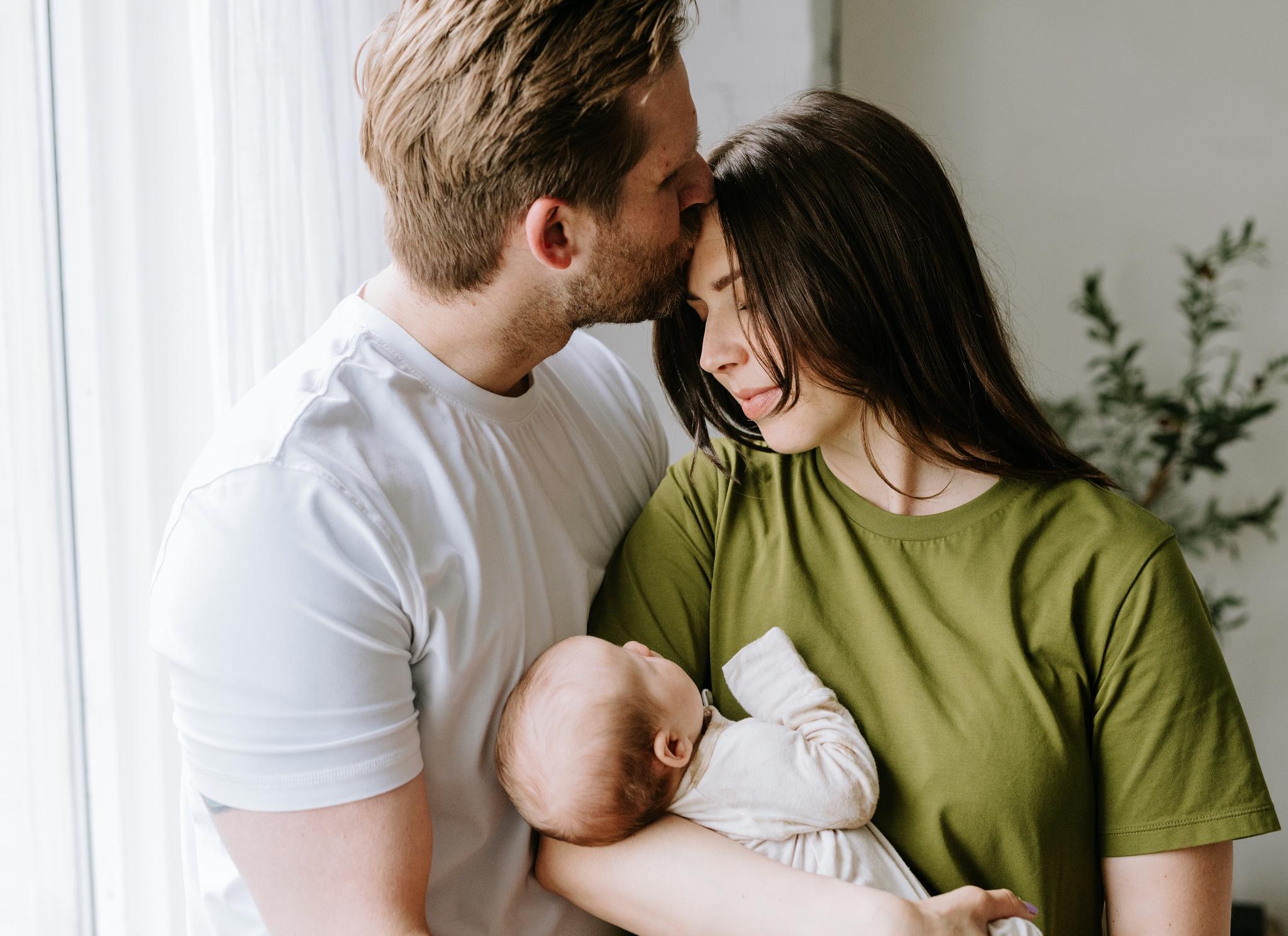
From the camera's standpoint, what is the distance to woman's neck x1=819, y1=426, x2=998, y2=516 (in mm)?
1415

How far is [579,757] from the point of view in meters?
1.23

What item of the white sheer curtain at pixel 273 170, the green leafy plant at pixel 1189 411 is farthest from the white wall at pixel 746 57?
the green leafy plant at pixel 1189 411

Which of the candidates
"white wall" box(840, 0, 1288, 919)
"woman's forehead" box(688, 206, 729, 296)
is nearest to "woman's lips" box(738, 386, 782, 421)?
"woman's forehead" box(688, 206, 729, 296)

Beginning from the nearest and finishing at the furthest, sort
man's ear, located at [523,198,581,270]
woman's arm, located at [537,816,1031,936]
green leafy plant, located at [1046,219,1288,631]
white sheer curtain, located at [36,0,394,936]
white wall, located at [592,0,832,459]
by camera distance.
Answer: woman's arm, located at [537,816,1031,936] → man's ear, located at [523,198,581,270] → white sheer curtain, located at [36,0,394,936] → white wall, located at [592,0,832,459] → green leafy plant, located at [1046,219,1288,631]

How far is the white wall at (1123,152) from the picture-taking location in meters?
3.12

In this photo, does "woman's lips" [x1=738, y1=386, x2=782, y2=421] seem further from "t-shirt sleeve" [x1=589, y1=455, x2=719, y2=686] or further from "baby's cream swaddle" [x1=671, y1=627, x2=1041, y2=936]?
"baby's cream swaddle" [x1=671, y1=627, x2=1041, y2=936]

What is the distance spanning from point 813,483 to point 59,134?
1.18m

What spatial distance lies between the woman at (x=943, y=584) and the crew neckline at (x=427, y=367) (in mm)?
296

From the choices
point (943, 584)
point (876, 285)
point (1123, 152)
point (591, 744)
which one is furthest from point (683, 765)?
point (1123, 152)

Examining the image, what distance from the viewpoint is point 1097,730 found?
1.29 metres

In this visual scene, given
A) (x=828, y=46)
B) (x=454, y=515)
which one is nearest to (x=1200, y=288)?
(x=828, y=46)

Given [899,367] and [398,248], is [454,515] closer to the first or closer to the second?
[398,248]

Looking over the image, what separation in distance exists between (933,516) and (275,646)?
843 mm

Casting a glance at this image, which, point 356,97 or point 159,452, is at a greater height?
point 356,97
